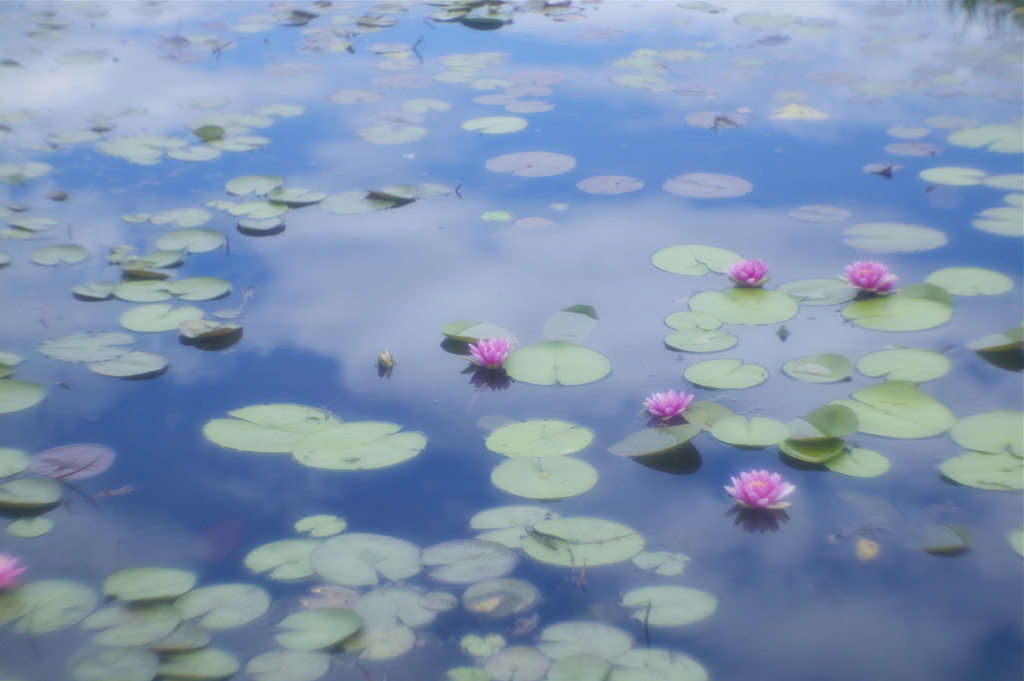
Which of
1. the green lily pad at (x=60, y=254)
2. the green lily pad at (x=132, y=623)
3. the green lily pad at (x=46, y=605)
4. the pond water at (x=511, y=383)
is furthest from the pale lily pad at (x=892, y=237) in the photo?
the green lily pad at (x=60, y=254)

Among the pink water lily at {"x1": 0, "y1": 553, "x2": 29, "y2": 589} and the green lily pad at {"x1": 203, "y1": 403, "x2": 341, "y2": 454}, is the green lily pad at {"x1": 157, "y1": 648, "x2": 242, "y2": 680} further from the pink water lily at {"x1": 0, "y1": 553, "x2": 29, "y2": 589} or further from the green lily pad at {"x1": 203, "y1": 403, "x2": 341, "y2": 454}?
the green lily pad at {"x1": 203, "y1": 403, "x2": 341, "y2": 454}

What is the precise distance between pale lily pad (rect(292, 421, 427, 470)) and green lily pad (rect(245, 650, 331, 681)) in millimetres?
458

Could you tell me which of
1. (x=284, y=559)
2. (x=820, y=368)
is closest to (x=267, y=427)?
(x=284, y=559)

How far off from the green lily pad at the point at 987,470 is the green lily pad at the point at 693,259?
0.93 meters

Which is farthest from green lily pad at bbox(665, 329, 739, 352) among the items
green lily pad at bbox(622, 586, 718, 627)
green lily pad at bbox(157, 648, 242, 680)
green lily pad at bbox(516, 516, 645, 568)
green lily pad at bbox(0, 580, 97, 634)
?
green lily pad at bbox(0, 580, 97, 634)

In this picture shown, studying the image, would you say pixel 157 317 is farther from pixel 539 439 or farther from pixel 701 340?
pixel 701 340

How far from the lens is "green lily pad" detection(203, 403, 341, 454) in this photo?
5.56ft

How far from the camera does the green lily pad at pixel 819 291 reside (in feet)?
7.13

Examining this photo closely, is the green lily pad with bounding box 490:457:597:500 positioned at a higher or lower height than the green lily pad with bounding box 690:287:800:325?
lower

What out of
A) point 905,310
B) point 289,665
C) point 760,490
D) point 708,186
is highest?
point 708,186

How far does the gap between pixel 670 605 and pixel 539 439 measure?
1.66ft

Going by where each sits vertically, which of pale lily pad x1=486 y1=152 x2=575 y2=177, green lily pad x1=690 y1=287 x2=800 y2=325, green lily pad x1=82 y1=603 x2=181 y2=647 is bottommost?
green lily pad x1=82 y1=603 x2=181 y2=647

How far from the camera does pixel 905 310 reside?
2105mm

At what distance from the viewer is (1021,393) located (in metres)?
1.80
